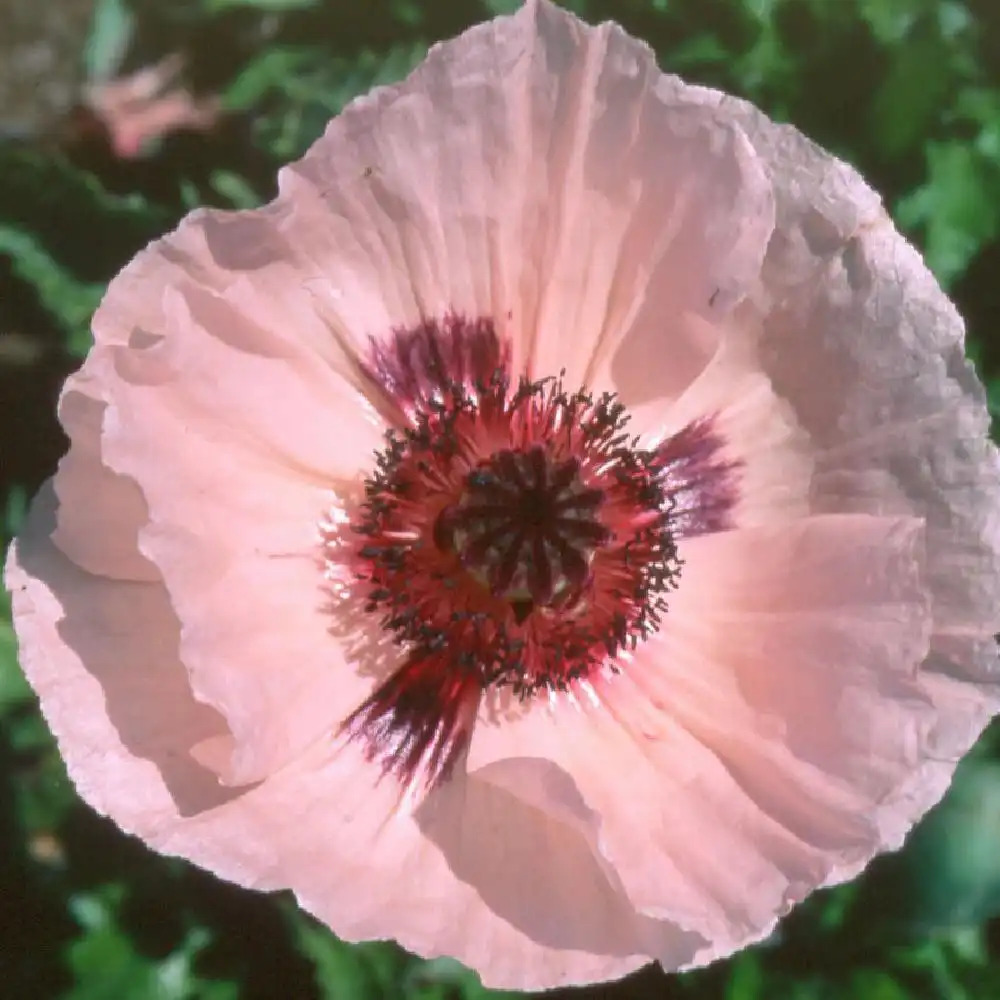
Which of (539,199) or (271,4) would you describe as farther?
(271,4)

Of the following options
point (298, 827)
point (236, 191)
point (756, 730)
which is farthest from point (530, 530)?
point (236, 191)

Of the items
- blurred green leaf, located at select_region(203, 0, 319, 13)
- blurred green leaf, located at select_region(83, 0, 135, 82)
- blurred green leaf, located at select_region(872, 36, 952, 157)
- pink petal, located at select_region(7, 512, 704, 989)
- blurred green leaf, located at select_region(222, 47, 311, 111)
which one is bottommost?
pink petal, located at select_region(7, 512, 704, 989)

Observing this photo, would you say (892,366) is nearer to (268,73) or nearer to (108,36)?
(268,73)

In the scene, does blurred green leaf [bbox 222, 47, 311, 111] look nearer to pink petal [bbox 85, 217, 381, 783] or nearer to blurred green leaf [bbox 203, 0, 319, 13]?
blurred green leaf [bbox 203, 0, 319, 13]

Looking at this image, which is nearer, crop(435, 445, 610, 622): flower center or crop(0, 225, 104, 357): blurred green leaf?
crop(435, 445, 610, 622): flower center

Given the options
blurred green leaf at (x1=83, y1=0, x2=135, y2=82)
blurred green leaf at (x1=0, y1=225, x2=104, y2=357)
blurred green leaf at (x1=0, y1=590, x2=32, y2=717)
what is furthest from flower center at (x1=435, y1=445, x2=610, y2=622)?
blurred green leaf at (x1=83, y1=0, x2=135, y2=82)

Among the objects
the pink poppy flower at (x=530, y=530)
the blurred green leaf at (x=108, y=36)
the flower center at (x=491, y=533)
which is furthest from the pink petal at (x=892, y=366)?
the blurred green leaf at (x=108, y=36)

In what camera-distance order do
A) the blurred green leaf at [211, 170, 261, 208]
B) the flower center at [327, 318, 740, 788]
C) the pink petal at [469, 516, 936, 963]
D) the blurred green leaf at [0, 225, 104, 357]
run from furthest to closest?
the blurred green leaf at [211, 170, 261, 208] → the blurred green leaf at [0, 225, 104, 357] → the flower center at [327, 318, 740, 788] → the pink petal at [469, 516, 936, 963]
